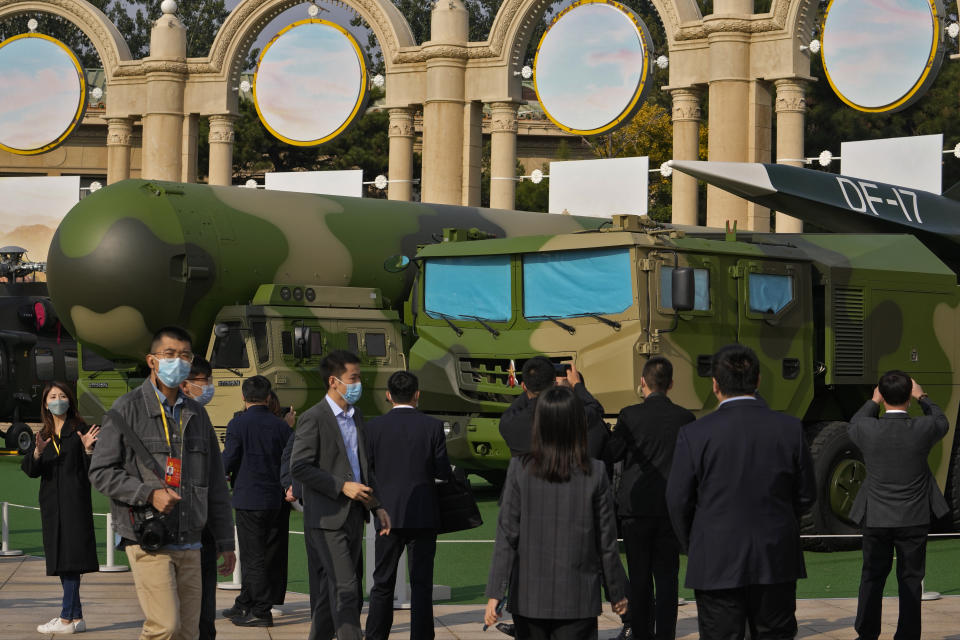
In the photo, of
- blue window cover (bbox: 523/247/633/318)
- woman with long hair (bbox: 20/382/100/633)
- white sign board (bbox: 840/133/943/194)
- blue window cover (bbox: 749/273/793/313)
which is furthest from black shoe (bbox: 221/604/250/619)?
white sign board (bbox: 840/133/943/194)

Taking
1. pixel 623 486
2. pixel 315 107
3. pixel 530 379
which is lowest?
pixel 623 486

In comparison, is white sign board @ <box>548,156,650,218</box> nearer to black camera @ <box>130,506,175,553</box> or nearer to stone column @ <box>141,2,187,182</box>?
stone column @ <box>141,2,187,182</box>

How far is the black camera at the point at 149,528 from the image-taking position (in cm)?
650

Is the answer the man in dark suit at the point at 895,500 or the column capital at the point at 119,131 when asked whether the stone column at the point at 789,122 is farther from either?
the man in dark suit at the point at 895,500

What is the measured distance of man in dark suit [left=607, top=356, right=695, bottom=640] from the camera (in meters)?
8.63

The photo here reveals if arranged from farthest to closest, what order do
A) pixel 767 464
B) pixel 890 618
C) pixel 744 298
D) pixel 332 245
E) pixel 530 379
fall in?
pixel 332 245, pixel 744 298, pixel 890 618, pixel 530 379, pixel 767 464

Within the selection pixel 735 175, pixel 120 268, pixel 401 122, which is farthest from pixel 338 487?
pixel 401 122

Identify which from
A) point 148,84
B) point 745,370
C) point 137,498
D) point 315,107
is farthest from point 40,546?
point 148,84

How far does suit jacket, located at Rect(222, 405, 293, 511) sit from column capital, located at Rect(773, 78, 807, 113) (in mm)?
21553

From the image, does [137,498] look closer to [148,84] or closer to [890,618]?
[890,618]

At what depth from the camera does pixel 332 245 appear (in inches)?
719

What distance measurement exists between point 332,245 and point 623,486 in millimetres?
9937

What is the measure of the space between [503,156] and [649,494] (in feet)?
84.9

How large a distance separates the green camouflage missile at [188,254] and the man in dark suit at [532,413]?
816 centimetres
